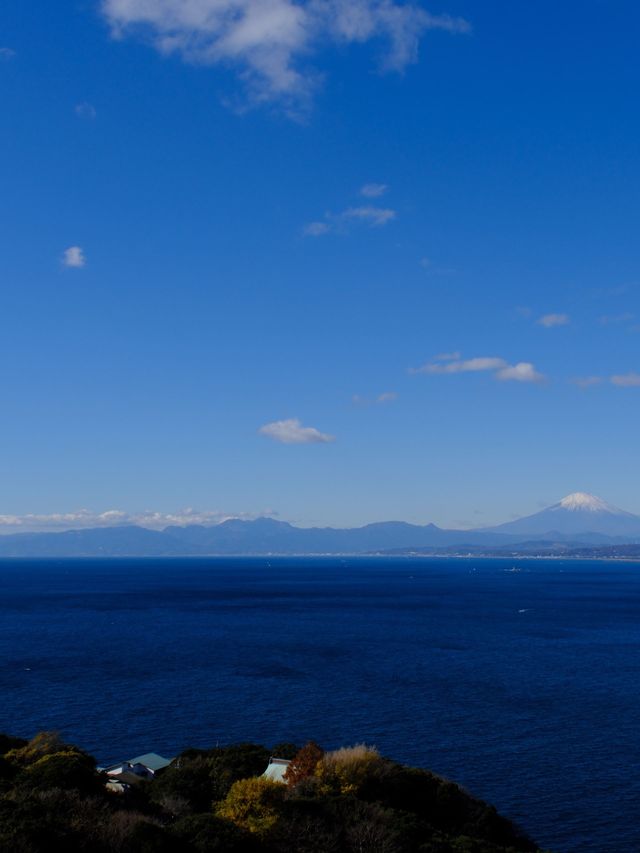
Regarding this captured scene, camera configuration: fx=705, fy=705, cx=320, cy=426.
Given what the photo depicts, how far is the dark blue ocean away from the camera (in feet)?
160

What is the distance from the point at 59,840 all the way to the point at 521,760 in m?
38.2

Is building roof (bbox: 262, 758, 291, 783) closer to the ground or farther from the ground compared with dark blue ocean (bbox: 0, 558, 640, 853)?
farther from the ground

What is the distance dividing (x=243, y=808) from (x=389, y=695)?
42635 millimetres

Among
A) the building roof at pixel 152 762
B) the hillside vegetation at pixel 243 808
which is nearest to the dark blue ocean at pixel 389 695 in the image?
the building roof at pixel 152 762

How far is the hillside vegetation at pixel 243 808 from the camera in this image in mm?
25508

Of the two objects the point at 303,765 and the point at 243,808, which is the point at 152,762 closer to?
the point at 303,765

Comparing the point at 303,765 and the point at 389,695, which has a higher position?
the point at 303,765

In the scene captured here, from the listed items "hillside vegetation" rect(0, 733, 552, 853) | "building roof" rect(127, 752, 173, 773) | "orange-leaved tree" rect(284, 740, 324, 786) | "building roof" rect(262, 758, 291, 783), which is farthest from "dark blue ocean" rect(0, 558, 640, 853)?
"building roof" rect(262, 758, 291, 783)

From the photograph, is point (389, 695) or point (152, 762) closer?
point (152, 762)

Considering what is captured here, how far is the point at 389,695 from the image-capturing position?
235 feet

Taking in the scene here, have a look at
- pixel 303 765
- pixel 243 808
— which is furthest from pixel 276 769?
pixel 243 808

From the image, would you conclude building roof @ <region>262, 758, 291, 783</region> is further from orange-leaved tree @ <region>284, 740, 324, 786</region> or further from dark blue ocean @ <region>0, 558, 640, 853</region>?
dark blue ocean @ <region>0, 558, 640, 853</region>

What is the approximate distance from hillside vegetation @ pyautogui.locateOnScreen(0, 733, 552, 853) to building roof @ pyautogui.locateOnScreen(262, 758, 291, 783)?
2.42 ft

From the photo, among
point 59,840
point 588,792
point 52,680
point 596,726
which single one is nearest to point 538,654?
point 596,726
